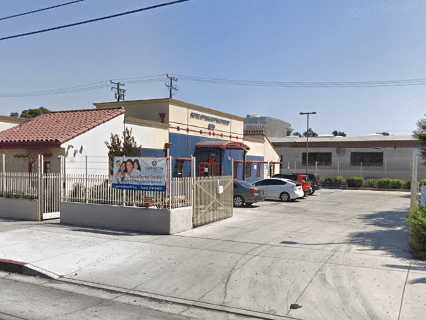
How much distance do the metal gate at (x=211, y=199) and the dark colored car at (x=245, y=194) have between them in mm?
4528

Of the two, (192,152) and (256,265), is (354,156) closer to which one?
(192,152)

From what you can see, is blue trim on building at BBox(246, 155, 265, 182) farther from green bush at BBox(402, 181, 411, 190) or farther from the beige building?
green bush at BBox(402, 181, 411, 190)

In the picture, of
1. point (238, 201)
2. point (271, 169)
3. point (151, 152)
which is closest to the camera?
point (238, 201)

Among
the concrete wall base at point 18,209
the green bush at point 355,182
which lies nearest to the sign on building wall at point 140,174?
the concrete wall base at point 18,209

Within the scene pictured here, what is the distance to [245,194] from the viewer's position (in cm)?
2356

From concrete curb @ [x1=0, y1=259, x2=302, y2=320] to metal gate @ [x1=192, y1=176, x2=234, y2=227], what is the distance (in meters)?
6.57

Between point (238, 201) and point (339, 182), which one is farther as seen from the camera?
point (339, 182)

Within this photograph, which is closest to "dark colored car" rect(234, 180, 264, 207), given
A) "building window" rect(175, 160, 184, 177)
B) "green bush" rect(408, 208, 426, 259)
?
"building window" rect(175, 160, 184, 177)

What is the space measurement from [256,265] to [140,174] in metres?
6.35

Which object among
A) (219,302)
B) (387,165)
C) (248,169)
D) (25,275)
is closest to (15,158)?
(25,275)

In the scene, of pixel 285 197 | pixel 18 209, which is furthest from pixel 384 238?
pixel 285 197

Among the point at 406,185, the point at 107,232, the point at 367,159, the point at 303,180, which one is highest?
the point at 367,159

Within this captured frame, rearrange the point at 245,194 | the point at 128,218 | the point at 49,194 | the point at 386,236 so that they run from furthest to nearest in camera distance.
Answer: the point at 245,194
the point at 49,194
the point at 128,218
the point at 386,236

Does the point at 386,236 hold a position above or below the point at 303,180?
below
